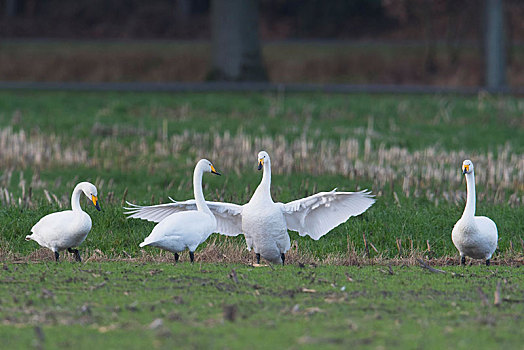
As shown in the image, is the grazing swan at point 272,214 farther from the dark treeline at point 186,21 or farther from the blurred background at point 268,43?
the dark treeline at point 186,21

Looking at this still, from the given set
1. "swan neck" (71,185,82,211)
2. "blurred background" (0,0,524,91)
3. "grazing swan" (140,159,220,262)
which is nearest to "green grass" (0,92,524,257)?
"swan neck" (71,185,82,211)

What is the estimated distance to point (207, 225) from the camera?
10.1 m

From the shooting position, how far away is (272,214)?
1033 centimetres

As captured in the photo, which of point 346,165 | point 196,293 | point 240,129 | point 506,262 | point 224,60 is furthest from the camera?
point 224,60

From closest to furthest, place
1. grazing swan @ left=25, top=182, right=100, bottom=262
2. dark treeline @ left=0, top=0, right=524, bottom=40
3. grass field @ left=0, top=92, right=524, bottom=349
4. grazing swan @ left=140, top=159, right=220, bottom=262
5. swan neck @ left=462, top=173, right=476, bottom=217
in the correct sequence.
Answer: grass field @ left=0, top=92, right=524, bottom=349 < grazing swan @ left=140, top=159, right=220, bottom=262 < grazing swan @ left=25, top=182, right=100, bottom=262 < swan neck @ left=462, top=173, right=476, bottom=217 < dark treeline @ left=0, top=0, right=524, bottom=40

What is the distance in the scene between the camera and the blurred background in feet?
104

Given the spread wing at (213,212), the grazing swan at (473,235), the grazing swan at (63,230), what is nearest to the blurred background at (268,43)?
the grazing swan at (473,235)

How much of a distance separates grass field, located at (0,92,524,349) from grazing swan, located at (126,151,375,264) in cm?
37

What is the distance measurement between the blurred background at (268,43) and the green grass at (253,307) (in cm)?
2188

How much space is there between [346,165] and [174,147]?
161 inches

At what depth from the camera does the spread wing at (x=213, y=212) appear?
10.9m


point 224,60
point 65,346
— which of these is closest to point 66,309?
point 65,346

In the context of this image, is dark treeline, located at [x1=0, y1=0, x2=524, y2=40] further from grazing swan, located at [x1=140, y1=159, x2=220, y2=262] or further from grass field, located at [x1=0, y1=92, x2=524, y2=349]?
grazing swan, located at [x1=140, y1=159, x2=220, y2=262]

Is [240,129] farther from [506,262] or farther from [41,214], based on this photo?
[506,262]
